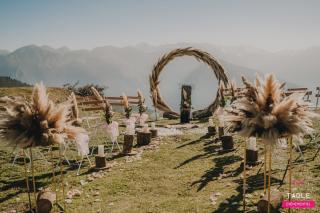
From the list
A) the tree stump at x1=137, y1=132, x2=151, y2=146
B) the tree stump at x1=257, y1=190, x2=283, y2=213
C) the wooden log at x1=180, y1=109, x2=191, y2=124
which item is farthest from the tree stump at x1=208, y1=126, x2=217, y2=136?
the tree stump at x1=257, y1=190, x2=283, y2=213

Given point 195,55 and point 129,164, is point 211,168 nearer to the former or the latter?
point 129,164

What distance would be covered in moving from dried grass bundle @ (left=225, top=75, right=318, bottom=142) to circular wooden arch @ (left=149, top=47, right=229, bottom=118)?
15806 mm

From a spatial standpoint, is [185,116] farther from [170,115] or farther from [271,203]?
[271,203]

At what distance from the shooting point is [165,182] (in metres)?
9.25

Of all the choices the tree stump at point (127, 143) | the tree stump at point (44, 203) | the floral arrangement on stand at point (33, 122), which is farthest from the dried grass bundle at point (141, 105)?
the floral arrangement on stand at point (33, 122)

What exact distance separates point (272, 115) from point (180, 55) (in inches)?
664

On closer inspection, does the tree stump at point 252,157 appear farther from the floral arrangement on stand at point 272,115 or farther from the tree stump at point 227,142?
the floral arrangement on stand at point 272,115

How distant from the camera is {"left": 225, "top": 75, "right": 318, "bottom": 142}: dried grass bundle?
198 inches

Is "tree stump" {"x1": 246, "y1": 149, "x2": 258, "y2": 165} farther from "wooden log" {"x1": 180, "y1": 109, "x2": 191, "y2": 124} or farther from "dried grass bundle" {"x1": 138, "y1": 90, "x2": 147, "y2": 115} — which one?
"wooden log" {"x1": 180, "y1": 109, "x2": 191, "y2": 124}

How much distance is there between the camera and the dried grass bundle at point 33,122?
5684mm

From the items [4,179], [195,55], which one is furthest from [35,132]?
[195,55]

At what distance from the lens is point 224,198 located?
745 centimetres

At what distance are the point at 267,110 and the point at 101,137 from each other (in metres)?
11.6

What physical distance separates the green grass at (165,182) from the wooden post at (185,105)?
22.6ft
